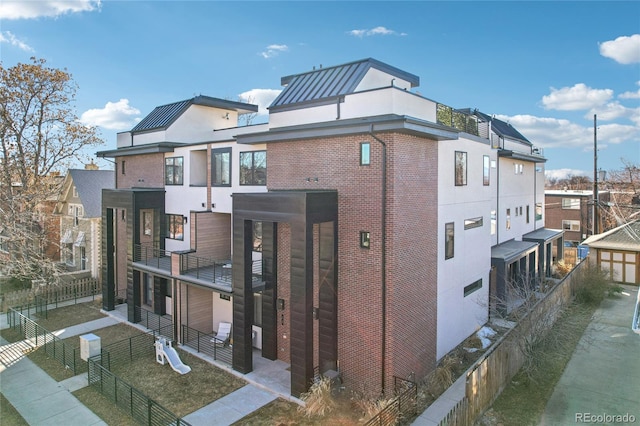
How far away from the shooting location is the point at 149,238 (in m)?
20.9

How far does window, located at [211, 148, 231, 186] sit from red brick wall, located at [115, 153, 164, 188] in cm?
413

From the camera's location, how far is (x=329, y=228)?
1253cm

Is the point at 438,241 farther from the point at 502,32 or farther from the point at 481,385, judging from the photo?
the point at 502,32

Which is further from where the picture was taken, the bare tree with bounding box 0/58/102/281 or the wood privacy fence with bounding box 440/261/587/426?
the bare tree with bounding box 0/58/102/281

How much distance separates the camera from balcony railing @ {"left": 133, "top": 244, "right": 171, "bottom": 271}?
1810 centimetres

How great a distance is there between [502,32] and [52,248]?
3369 centimetres

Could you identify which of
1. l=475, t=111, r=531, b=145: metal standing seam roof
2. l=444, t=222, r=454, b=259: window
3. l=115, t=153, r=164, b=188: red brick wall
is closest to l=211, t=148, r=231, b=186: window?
l=115, t=153, r=164, b=188: red brick wall

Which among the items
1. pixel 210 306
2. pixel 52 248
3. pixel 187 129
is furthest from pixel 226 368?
pixel 52 248

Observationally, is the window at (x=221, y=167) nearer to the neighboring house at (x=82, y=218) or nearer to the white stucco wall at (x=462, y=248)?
the white stucco wall at (x=462, y=248)

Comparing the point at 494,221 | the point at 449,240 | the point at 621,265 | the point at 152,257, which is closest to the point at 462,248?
the point at 449,240

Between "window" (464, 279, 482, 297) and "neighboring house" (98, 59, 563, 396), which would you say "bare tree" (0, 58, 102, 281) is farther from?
"window" (464, 279, 482, 297)

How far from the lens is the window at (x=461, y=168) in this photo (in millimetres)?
15219

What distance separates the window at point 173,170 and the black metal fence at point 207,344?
7.04 metres

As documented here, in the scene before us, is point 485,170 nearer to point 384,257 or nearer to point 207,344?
point 384,257
